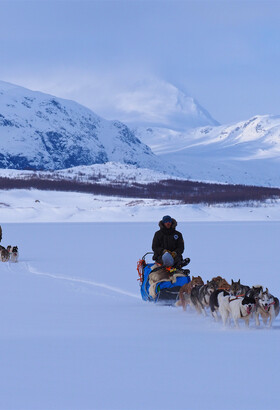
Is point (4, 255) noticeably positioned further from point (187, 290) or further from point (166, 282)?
point (187, 290)

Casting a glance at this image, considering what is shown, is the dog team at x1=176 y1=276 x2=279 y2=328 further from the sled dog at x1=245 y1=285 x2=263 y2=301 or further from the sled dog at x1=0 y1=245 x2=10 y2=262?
the sled dog at x1=0 y1=245 x2=10 y2=262

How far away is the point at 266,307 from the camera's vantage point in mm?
8625

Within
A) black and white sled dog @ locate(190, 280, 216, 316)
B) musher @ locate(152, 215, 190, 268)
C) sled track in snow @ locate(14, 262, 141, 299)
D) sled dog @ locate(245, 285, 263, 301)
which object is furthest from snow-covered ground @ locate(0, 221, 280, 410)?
musher @ locate(152, 215, 190, 268)

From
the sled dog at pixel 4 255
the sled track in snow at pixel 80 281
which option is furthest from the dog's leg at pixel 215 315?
the sled dog at pixel 4 255

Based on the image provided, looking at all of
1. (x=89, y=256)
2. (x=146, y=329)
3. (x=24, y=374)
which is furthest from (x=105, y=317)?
(x=89, y=256)

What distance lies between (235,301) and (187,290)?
1765mm

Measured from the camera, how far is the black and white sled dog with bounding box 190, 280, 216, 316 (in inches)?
372

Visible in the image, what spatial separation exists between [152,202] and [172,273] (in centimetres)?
6257

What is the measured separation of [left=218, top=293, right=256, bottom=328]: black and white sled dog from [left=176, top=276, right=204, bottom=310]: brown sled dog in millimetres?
1165

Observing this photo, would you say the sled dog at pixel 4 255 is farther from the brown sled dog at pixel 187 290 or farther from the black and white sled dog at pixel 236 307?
the black and white sled dog at pixel 236 307

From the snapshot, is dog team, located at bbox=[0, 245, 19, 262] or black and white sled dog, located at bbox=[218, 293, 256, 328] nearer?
black and white sled dog, located at bbox=[218, 293, 256, 328]

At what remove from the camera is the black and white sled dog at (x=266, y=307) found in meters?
8.55

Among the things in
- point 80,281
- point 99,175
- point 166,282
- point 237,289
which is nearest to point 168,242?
point 166,282

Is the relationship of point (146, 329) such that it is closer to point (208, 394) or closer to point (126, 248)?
point (208, 394)
